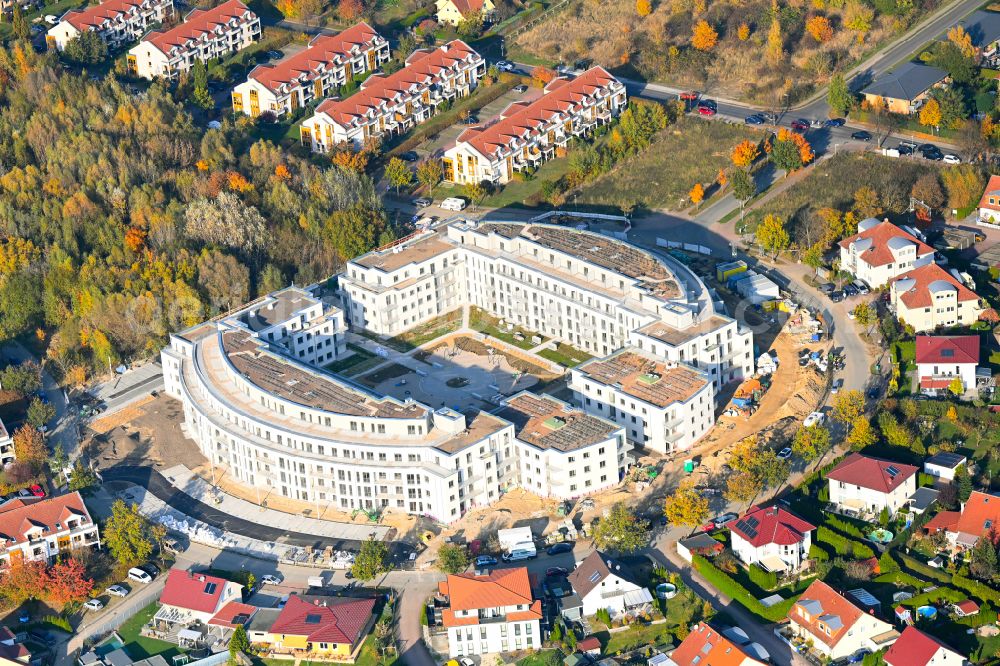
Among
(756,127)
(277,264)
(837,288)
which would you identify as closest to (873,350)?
(837,288)

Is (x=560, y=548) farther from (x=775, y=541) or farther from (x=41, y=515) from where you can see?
(x=41, y=515)

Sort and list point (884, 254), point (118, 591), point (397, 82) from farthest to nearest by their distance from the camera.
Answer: point (397, 82) < point (884, 254) < point (118, 591)

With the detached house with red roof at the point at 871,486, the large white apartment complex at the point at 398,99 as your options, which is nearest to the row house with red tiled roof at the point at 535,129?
the large white apartment complex at the point at 398,99

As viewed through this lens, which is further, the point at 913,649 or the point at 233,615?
the point at 233,615

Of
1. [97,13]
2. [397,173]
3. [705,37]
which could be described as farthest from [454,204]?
[97,13]

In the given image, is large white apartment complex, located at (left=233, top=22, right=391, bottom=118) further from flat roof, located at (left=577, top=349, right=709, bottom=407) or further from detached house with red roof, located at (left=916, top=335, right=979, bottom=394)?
detached house with red roof, located at (left=916, top=335, right=979, bottom=394)

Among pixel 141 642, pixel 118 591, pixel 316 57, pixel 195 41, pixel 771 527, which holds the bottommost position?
pixel 141 642
